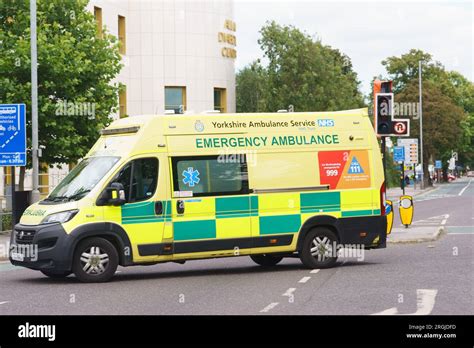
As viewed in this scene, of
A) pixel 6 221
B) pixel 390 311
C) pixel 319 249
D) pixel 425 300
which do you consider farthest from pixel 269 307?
pixel 6 221

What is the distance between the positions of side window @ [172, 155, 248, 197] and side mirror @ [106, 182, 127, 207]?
39.1 inches

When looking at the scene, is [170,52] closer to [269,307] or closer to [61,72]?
[61,72]

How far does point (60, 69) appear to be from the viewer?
102 feet

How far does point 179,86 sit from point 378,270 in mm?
43899

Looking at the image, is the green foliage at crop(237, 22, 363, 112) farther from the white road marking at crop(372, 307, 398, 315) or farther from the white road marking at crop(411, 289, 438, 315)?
the white road marking at crop(372, 307, 398, 315)

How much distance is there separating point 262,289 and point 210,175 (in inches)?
117

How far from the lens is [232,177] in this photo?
1764cm

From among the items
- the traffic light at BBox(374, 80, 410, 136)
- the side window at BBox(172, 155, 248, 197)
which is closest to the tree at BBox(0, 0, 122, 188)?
the traffic light at BBox(374, 80, 410, 136)

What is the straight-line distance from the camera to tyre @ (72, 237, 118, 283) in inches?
647

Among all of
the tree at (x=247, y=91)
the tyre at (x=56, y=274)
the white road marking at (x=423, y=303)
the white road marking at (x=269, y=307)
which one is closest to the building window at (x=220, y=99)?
the tree at (x=247, y=91)

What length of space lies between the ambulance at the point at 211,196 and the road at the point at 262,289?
1.61 feet

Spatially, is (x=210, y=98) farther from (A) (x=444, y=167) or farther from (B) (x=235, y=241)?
(A) (x=444, y=167)

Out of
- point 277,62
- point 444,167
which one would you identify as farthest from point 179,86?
point 444,167

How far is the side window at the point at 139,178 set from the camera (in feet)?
55.7
